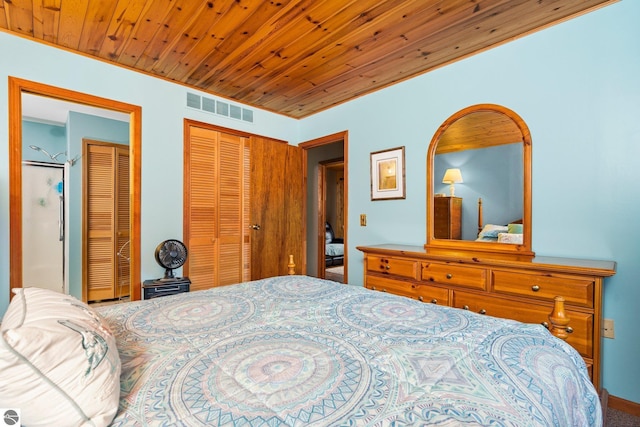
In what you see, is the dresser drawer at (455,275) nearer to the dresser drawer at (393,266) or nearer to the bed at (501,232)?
the dresser drawer at (393,266)

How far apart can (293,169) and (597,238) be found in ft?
10.1

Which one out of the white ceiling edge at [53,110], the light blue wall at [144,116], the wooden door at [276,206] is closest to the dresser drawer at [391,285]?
the wooden door at [276,206]

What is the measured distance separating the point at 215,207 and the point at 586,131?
3.32m

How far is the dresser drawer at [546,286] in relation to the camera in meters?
1.65

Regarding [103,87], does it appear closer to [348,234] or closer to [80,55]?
[80,55]

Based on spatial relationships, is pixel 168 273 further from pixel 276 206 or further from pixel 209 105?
pixel 209 105

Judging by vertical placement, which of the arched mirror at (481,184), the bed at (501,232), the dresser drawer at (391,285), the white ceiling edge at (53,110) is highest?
the white ceiling edge at (53,110)

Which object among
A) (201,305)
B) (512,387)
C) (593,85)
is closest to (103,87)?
(201,305)

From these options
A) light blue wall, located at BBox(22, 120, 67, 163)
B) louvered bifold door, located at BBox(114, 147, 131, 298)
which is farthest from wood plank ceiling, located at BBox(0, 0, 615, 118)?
light blue wall, located at BBox(22, 120, 67, 163)

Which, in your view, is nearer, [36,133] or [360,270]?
[360,270]

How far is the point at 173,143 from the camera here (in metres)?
3.04

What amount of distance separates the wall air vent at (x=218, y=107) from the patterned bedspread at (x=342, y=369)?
2.49 meters

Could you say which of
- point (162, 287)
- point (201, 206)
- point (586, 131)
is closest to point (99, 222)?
point (201, 206)

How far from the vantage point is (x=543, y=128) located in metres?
2.13
